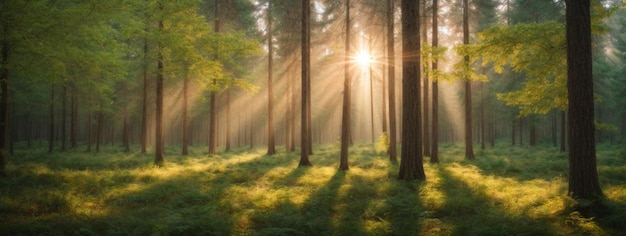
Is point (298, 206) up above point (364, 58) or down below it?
below

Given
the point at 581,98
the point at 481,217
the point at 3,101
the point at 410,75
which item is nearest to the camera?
the point at 481,217

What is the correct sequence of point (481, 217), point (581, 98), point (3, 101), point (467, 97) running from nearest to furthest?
point (481, 217) → point (581, 98) → point (3, 101) → point (467, 97)

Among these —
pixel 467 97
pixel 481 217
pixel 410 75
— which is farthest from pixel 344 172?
pixel 467 97

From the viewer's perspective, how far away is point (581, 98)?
24.3 feet

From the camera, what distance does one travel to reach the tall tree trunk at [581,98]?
7387mm

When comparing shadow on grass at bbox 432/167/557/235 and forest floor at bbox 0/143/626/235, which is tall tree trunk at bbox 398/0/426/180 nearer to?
forest floor at bbox 0/143/626/235

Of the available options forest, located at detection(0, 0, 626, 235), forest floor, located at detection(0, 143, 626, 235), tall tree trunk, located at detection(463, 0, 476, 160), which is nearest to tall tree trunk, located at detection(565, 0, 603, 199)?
forest, located at detection(0, 0, 626, 235)

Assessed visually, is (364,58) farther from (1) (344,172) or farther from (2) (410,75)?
(2) (410,75)

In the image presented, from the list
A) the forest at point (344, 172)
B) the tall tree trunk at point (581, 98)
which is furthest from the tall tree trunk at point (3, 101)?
the tall tree trunk at point (581, 98)

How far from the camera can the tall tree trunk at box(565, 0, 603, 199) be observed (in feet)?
24.2

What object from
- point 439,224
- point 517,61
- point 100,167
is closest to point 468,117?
point 517,61

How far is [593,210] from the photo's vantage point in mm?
6840

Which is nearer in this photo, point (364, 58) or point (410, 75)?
point (410, 75)

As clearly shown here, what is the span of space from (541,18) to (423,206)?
25.8 meters
